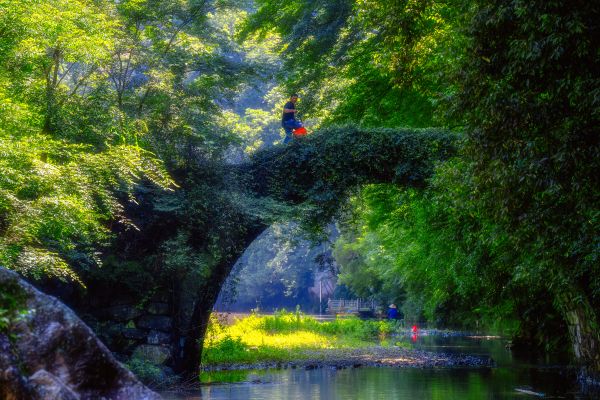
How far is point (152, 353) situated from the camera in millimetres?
13758

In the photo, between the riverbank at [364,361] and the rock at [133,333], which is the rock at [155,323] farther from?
the riverbank at [364,361]

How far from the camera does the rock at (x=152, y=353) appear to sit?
1354 cm

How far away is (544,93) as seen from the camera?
320 inches

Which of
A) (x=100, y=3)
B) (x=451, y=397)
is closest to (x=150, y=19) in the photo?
(x=100, y=3)

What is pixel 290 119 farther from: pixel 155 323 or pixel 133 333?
pixel 133 333

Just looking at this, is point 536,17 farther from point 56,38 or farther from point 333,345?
point 333,345

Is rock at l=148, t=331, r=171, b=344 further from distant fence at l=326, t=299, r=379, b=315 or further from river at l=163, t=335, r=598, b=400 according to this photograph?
distant fence at l=326, t=299, r=379, b=315

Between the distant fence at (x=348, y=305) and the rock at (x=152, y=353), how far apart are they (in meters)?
41.0

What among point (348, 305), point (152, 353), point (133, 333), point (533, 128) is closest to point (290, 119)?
point (133, 333)

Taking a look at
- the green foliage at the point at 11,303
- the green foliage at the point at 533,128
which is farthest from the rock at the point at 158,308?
the green foliage at the point at 11,303

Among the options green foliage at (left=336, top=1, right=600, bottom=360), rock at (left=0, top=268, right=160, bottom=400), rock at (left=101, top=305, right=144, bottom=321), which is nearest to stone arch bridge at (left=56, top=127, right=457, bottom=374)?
rock at (left=101, top=305, right=144, bottom=321)

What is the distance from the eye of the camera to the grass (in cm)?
1758

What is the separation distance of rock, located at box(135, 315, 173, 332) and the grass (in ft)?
6.71

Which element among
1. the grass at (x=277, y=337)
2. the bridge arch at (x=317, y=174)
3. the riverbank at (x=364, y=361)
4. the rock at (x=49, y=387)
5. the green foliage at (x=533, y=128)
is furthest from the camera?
the grass at (x=277, y=337)
